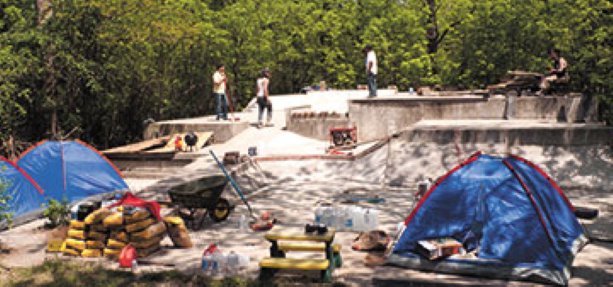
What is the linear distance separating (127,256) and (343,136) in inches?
397

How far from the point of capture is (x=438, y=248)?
6.94 m

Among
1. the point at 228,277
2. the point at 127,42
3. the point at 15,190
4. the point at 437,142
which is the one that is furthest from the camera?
the point at 127,42

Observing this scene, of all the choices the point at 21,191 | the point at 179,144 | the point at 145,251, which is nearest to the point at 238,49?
the point at 179,144

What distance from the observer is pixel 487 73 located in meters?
28.8

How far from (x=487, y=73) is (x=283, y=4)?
44.1 feet

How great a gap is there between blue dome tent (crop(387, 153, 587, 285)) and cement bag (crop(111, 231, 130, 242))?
3.84 m

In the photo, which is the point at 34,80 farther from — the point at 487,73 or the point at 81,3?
the point at 487,73

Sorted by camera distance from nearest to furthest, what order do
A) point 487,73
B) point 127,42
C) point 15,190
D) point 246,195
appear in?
point 15,190 → point 246,195 → point 127,42 → point 487,73

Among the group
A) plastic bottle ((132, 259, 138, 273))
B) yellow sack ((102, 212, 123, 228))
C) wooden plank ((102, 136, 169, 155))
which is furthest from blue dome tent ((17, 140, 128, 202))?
wooden plank ((102, 136, 169, 155))

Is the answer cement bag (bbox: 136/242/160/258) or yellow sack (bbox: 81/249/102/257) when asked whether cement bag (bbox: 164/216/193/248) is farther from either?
yellow sack (bbox: 81/249/102/257)

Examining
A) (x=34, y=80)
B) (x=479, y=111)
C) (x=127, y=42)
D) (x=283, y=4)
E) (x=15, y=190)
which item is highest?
(x=283, y=4)

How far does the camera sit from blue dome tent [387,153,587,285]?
6.79m

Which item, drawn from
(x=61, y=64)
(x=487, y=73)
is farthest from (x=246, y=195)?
(x=487, y=73)

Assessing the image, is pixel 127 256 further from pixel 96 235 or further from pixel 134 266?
pixel 96 235
